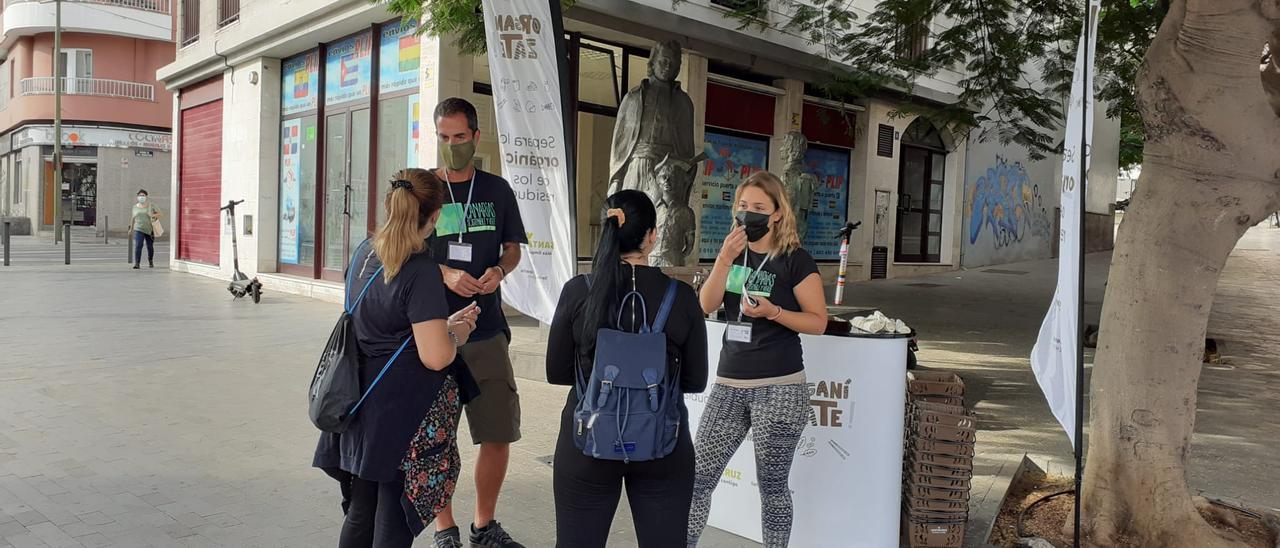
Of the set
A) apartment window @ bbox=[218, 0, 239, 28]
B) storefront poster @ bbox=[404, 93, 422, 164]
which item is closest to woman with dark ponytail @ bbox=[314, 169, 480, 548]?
storefront poster @ bbox=[404, 93, 422, 164]

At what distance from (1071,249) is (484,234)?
2.40 metres

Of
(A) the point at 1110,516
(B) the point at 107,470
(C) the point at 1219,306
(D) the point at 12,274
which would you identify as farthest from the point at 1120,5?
(D) the point at 12,274

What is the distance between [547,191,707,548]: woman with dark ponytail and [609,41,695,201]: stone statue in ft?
16.4

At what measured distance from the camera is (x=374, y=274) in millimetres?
3135

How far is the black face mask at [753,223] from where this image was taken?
3.64m

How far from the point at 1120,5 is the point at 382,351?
9476 millimetres

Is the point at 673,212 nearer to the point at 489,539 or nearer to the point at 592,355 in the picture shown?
the point at 489,539

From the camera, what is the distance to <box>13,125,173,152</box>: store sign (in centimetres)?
Result: 3353

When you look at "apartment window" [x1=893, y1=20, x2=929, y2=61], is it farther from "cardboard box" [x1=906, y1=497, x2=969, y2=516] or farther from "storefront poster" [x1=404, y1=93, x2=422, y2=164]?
"cardboard box" [x1=906, y1=497, x2=969, y2=516]

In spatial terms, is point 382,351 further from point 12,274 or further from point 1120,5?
point 12,274

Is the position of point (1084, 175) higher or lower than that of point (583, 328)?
higher

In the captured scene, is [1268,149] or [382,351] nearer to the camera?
[382,351]

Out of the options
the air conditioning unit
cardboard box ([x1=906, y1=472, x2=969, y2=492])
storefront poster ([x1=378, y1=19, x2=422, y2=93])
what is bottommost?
cardboard box ([x1=906, y1=472, x2=969, y2=492])

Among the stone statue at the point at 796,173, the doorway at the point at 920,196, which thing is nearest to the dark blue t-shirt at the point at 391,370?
the stone statue at the point at 796,173
